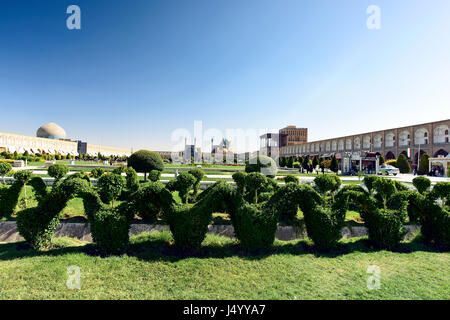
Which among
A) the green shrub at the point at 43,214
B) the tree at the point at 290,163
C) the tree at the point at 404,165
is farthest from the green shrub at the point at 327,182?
the tree at the point at 404,165

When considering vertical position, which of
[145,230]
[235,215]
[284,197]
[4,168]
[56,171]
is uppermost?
[4,168]

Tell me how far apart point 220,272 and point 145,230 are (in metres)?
3.79

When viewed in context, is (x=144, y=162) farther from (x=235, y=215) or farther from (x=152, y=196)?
(x=235, y=215)

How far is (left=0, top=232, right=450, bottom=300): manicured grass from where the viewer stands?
3664 millimetres

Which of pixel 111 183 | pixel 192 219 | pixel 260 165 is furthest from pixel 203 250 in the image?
pixel 260 165

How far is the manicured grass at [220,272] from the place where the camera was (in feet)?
12.0

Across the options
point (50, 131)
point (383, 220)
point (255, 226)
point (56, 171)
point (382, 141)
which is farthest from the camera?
point (50, 131)

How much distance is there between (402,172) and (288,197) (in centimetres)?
3869

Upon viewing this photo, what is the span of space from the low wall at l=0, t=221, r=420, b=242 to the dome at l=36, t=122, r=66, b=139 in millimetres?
90196

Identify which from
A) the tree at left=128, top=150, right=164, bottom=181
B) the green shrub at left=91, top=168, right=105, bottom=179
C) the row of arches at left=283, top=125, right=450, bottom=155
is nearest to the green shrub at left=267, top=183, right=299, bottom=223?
the green shrub at left=91, top=168, right=105, bottom=179

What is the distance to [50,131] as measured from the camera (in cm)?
7594

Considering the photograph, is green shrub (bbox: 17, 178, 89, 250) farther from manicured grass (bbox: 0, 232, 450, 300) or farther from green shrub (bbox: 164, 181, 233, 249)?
green shrub (bbox: 164, 181, 233, 249)
